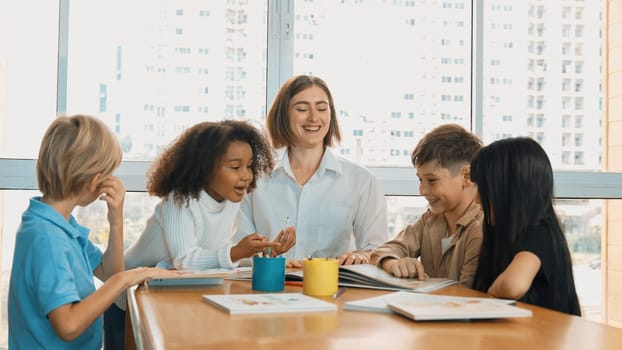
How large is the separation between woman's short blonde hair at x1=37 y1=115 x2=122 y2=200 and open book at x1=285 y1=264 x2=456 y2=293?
0.54 metres

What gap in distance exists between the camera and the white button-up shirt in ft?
8.52

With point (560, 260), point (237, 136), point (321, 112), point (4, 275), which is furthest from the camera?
point (4, 275)

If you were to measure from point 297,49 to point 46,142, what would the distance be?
193cm

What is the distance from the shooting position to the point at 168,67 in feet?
11.1

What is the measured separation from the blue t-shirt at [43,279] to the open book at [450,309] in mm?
713

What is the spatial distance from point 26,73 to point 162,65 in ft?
2.02

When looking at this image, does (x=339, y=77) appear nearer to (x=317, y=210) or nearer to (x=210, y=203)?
(x=317, y=210)

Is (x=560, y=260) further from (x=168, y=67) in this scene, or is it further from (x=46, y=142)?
(x=168, y=67)

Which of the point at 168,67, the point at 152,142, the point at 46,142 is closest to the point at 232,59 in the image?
the point at 168,67

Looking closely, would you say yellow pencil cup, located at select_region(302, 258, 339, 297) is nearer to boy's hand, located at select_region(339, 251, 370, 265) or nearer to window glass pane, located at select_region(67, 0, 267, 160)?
boy's hand, located at select_region(339, 251, 370, 265)

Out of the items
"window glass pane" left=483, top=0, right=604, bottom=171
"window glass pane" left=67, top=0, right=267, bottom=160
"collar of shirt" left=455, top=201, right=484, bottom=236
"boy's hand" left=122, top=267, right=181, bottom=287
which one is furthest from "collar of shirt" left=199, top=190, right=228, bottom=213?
"window glass pane" left=483, top=0, right=604, bottom=171

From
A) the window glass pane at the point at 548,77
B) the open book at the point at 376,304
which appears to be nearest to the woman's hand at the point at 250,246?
the open book at the point at 376,304

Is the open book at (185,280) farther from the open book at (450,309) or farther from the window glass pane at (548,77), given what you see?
the window glass pane at (548,77)

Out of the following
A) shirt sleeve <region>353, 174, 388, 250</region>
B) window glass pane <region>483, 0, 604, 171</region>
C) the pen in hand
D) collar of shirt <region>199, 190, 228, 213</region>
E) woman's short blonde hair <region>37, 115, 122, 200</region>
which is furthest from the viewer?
window glass pane <region>483, 0, 604, 171</region>
